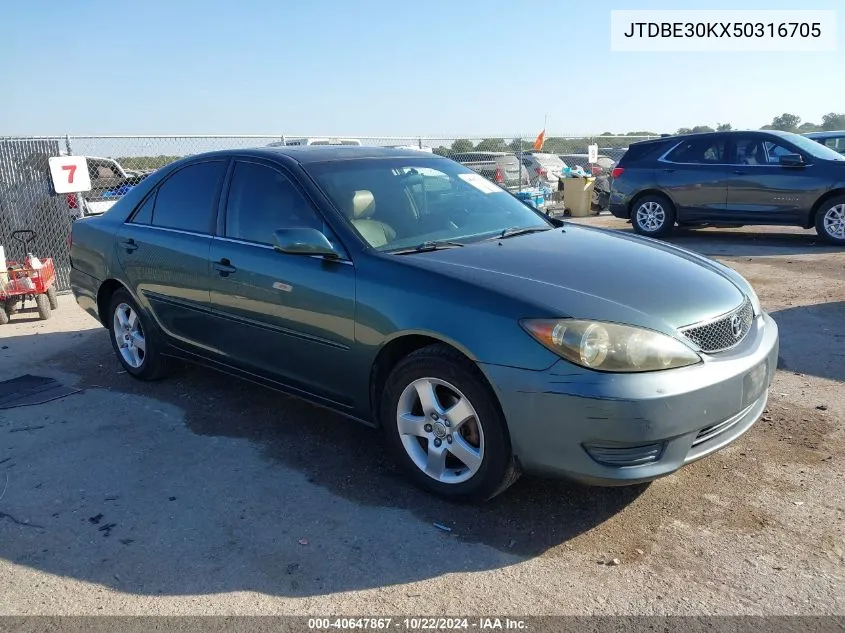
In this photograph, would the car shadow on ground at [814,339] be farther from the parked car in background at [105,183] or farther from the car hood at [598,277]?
the parked car in background at [105,183]

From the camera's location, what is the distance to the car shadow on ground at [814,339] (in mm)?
5129

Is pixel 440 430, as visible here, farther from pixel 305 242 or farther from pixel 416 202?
pixel 416 202

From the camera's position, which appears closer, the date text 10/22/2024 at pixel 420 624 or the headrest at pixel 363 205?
the date text 10/22/2024 at pixel 420 624

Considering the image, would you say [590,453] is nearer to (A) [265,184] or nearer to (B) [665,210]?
(A) [265,184]

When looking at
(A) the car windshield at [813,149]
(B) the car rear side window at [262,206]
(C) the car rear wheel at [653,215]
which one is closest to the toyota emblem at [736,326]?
(B) the car rear side window at [262,206]

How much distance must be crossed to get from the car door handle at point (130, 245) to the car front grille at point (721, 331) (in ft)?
12.5

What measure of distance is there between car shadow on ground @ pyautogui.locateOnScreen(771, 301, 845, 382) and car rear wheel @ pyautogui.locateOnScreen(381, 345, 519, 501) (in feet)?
9.93

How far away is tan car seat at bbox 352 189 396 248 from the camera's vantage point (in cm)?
379

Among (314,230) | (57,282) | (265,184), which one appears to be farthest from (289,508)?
(57,282)

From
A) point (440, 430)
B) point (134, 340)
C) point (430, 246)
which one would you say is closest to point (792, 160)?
point (430, 246)

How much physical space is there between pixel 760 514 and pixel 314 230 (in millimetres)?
2521

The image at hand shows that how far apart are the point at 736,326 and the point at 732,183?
8552 mm

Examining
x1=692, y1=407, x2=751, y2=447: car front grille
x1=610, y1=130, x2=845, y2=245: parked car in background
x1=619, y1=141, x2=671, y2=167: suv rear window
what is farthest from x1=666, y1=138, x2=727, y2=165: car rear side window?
x1=692, y1=407, x2=751, y2=447: car front grille

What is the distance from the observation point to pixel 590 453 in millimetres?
2918
